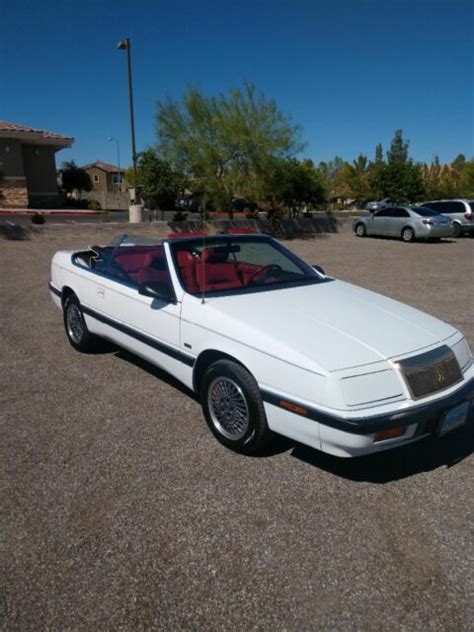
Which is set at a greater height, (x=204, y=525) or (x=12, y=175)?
(x=12, y=175)

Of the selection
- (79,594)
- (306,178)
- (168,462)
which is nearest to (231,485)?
(168,462)

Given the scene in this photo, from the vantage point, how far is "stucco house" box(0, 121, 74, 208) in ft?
97.6

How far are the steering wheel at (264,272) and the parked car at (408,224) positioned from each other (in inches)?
616

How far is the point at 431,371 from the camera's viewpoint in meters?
2.89

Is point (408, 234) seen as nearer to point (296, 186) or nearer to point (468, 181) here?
point (296, 186)

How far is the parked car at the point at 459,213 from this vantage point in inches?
785

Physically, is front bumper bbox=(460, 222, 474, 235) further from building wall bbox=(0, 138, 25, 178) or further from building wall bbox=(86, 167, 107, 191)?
building wall bbox=(86, 167, 107, 191)

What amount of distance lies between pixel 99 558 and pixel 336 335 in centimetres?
184

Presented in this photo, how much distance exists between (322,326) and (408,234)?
17.1m

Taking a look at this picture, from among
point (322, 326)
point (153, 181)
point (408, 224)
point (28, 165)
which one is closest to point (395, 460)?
point (322, 326)

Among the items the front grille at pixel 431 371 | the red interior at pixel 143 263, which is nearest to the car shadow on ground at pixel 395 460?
the front grille at pixel 431 371

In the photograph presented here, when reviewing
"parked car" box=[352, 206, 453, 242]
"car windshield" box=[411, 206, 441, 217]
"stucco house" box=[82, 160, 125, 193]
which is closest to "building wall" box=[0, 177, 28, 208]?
"parked car" box=[352, 206, 453, 242]

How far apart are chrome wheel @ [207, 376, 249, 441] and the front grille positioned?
103cm

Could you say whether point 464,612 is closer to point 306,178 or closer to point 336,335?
point 336,335
